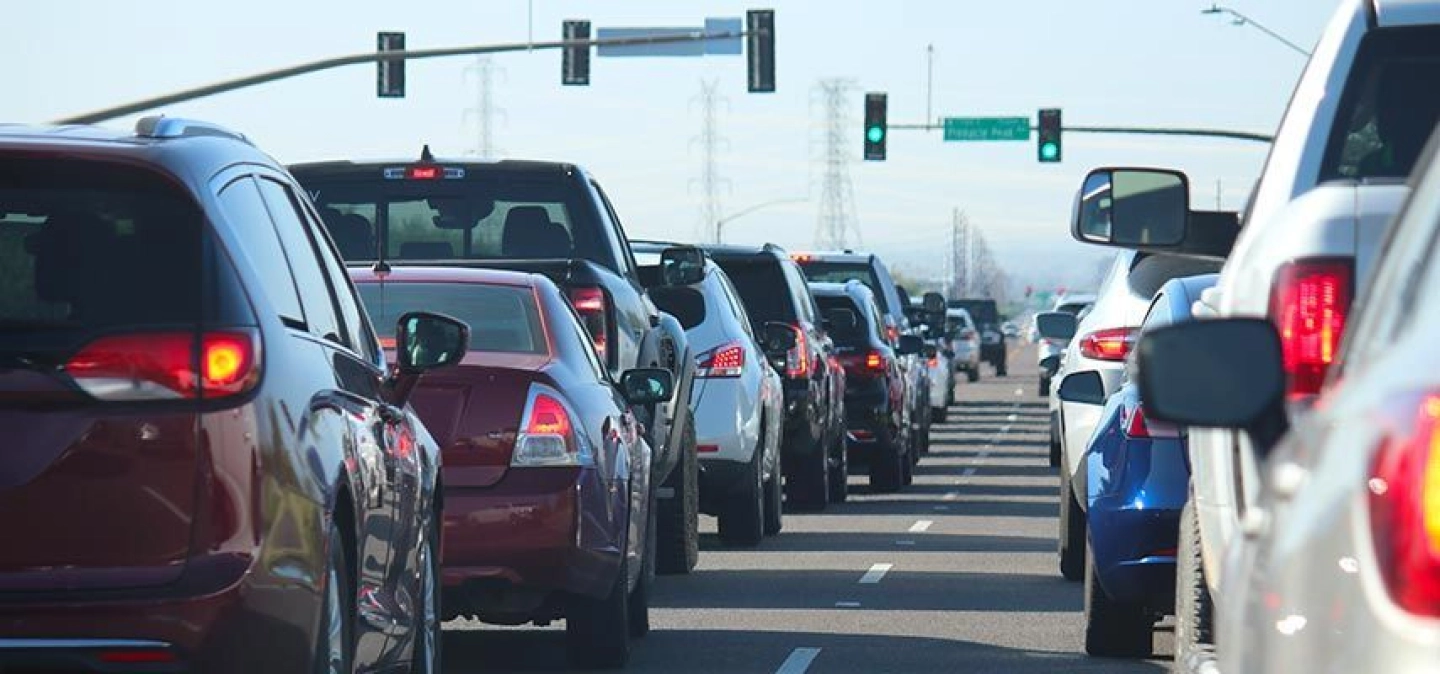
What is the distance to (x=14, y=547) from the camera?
6348 mm

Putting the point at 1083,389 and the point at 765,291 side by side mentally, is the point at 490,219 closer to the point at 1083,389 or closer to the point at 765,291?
the point at 1083,389

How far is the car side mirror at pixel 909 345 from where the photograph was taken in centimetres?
2758

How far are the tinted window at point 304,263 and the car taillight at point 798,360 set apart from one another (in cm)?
1455

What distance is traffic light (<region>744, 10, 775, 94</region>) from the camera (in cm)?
4800

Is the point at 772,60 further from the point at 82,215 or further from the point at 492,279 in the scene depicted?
the point at 82,215

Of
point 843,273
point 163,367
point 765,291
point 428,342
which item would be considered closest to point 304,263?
point 428,342

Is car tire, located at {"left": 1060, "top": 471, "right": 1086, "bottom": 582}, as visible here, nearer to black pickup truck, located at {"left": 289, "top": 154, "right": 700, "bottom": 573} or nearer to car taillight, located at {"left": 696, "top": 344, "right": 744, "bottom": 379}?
black pickup truck, located at {"left": 289, "top": 154, "right": 700, "bottom": 573}

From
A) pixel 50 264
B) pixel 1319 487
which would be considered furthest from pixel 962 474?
pixel 1319 487

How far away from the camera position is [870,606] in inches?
591

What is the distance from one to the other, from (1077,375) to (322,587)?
262 inches

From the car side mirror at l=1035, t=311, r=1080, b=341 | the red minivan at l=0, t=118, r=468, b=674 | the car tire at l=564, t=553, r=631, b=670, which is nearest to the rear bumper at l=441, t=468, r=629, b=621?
the car tire at l=564, t=553, r=631, b=670

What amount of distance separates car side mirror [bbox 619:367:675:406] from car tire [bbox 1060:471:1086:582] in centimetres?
245

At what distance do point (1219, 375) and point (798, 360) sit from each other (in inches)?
719

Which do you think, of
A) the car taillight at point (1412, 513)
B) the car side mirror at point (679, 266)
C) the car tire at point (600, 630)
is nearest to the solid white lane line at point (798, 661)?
the car tire at point (600, 630)
